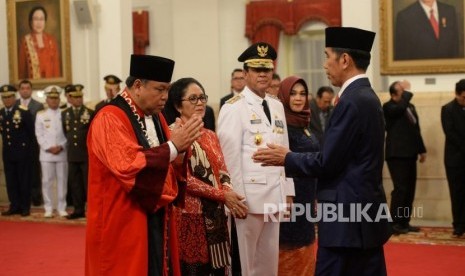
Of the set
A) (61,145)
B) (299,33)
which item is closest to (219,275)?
(61,145)

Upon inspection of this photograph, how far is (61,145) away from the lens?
398 inches

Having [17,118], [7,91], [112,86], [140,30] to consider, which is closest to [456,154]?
[112,86]

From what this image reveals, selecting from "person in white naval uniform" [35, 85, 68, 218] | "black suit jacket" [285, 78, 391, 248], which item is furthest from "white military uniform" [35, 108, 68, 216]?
"black suit jacket" [285, 78, 391, 248]

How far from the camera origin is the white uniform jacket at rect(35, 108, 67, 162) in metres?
10.1

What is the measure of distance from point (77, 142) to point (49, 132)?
1.97 feet

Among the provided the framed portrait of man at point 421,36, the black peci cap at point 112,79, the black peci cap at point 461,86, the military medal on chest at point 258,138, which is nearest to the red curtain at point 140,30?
the black peci cap at point 112,79

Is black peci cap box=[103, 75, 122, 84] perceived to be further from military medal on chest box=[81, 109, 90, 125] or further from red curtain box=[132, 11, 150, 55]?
red curtain box=[132, 11, 150, 55]

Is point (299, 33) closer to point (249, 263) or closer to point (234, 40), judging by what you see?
point (234, 40)

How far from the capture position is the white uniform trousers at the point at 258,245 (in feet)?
15.4

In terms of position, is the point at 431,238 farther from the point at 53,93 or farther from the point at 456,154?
the point at 53,93

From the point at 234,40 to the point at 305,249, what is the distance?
8.46m

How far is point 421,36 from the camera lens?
365 inches

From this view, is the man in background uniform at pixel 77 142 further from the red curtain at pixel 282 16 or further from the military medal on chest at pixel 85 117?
the red curtain at pixel 282 16

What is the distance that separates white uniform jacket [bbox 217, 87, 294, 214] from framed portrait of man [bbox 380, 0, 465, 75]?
15.9 feet
